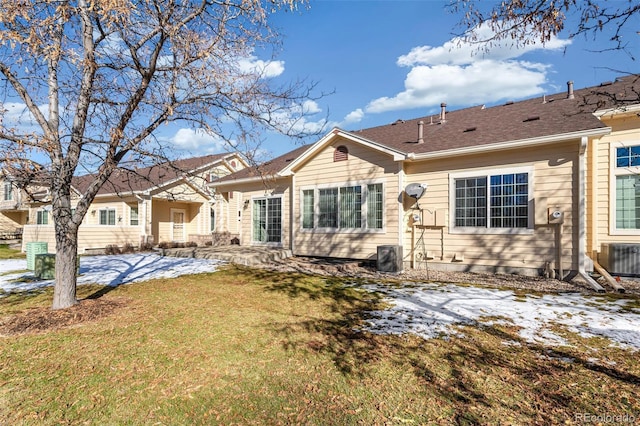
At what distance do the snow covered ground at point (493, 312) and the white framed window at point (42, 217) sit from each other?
1716 centimetres

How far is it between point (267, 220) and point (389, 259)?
6418 millimetres

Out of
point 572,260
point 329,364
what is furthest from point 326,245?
point 329,364

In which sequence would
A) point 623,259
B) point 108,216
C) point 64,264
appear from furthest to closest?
point 108,216 → point 623,259 → point 64,264

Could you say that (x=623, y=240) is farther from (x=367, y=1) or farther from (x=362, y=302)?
(x=367, y=1)

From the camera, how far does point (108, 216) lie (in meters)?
18.8

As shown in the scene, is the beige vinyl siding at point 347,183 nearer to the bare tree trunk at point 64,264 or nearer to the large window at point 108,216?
the bare tree trunk at point 64,264

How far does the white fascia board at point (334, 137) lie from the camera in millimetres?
10141

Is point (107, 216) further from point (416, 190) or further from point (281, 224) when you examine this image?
point (416, 190)

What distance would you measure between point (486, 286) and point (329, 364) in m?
5.48

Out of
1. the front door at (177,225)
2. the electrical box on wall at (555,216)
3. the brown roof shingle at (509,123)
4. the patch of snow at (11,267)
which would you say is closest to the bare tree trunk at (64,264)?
the patch of snow at (11,267)

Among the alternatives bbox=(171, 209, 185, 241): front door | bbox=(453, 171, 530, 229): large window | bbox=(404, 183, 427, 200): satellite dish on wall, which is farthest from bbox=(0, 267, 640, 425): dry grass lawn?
bbox=(171, 209, 185, 241): front door

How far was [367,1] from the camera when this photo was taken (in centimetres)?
722

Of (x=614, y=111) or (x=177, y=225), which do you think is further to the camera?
(x=177, y=225)

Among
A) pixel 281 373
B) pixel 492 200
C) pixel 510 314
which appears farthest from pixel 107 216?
pixel 510 314
